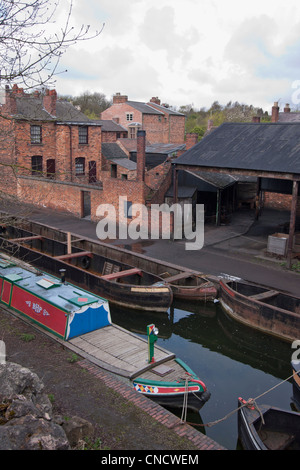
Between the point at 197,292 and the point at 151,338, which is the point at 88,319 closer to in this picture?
the point at 151,338

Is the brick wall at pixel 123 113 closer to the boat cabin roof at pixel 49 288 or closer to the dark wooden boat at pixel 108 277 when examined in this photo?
the dark wooden boat at pixel 108 277

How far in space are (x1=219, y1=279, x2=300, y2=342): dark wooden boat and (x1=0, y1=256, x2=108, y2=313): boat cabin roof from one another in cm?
524

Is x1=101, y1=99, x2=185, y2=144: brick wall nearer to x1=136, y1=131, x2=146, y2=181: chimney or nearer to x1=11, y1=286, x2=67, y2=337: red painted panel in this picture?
x1=136, y1=131, x2=146, y2=181: chimney

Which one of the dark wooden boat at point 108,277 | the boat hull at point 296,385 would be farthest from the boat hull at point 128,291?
the boat hull at point 296,385

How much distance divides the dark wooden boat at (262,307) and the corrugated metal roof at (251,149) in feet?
18.7

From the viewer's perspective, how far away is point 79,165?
1379 inches

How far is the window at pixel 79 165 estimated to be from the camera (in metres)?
34.8

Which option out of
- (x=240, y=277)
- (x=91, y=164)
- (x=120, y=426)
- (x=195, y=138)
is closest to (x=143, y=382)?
(x=120, y=426)

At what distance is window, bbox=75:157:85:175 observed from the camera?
34.8m

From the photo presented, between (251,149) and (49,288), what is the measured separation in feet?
42.7

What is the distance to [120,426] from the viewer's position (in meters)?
7.15

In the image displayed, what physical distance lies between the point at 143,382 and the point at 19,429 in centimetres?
374
